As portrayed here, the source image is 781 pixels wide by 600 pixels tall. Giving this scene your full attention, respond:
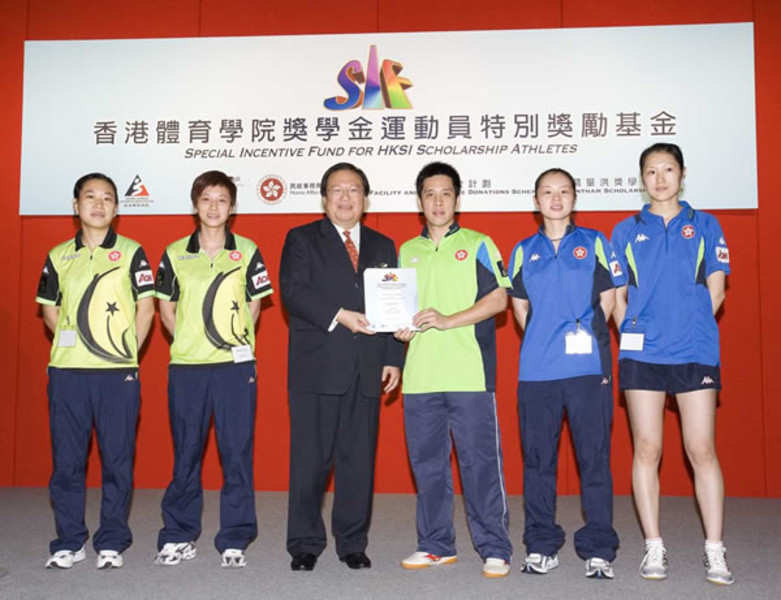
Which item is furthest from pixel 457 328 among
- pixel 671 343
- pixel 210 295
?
pixel 210 295

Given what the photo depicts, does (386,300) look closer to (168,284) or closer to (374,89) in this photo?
(168,284)

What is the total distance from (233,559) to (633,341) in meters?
1.87

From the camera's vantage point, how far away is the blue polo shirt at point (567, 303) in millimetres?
2953

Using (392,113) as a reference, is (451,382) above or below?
below

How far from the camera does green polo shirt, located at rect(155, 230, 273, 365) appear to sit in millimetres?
3141

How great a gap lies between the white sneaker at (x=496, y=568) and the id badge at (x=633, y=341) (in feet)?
3.26

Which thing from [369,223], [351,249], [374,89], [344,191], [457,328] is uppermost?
[374,89]

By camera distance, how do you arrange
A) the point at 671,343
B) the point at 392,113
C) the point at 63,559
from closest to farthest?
the point at 671,343
the point at 63,559
the point at 392,113

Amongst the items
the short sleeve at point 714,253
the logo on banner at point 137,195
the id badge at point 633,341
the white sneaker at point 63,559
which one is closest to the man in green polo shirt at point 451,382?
the id badge at point 633,341

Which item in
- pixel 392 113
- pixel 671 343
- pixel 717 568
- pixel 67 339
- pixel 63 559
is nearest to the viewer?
pixel 717 568

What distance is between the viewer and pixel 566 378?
294 centimetres

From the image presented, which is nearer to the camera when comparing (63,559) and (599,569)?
(599,569)

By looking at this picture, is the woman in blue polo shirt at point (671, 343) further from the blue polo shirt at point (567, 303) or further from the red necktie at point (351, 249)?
the red necktie at point (351, 249)

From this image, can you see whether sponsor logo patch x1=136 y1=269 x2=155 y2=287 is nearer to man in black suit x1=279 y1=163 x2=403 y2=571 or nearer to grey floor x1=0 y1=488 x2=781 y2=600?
man in black suit x1=279 y1=163 x2=403 y2=571
